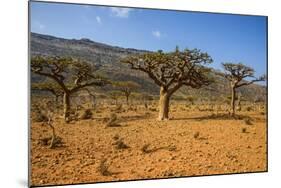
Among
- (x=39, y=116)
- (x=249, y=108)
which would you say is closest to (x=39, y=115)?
(x=39, y=116)

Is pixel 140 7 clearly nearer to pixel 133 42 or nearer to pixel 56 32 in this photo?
pixel 133 42

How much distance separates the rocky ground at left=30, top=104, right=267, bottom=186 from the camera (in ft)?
10.1

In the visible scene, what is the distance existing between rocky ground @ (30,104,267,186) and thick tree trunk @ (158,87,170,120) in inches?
1.9

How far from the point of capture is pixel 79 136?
316 centimetres

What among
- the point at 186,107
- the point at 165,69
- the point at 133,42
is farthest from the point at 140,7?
the point at 186,107

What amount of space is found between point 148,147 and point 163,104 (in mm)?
381

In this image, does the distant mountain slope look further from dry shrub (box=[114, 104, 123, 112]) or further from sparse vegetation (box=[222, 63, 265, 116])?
dry shrub (box=[114, 104, 123, 112])

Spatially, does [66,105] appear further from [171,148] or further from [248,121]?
[248,121]

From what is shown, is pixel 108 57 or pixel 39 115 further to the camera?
pixel 108 57

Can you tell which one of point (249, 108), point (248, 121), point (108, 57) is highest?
point (108, 57)

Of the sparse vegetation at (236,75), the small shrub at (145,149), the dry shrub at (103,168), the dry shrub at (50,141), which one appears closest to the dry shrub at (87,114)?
the dry shrub at (50,141)

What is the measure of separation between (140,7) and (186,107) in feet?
3.04

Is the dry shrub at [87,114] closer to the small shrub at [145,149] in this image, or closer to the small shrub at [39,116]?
the small shrub at [39,116]

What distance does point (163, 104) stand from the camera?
11.1 ft
